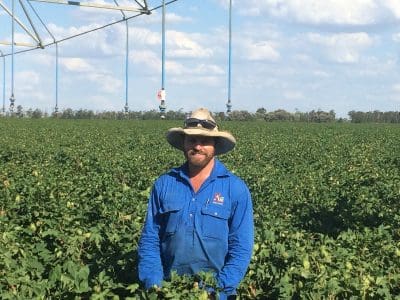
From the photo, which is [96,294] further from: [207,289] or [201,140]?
[201,140]

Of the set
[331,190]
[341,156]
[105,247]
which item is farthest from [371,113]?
[105,247]

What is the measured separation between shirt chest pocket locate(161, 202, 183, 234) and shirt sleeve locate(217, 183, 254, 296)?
0.97 feet

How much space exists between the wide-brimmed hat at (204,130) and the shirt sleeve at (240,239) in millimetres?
278

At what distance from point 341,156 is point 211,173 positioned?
12299 mm

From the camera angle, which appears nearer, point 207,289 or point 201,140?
point 207,289

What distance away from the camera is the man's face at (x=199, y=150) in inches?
147

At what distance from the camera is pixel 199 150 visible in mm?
3734

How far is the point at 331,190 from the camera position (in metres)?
9.57

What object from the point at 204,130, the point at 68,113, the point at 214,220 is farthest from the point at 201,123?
the point at 68,113

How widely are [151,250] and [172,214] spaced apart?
0.78ft

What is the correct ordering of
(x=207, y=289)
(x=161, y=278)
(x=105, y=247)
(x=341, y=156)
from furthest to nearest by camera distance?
(x=341, y=156) < (x=105, y=247) < (x=161, y=278) < (x=207, y=289)

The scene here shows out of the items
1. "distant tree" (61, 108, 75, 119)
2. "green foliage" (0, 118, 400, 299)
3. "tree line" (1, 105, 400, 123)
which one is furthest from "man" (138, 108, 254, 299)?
"distant tree" (61, 108, 75, 119)

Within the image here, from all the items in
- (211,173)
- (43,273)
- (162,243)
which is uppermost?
(211,173)

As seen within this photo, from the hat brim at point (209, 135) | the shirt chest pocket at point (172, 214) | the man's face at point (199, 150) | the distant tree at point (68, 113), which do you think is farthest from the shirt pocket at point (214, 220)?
the distant tree at point (68, 113)
